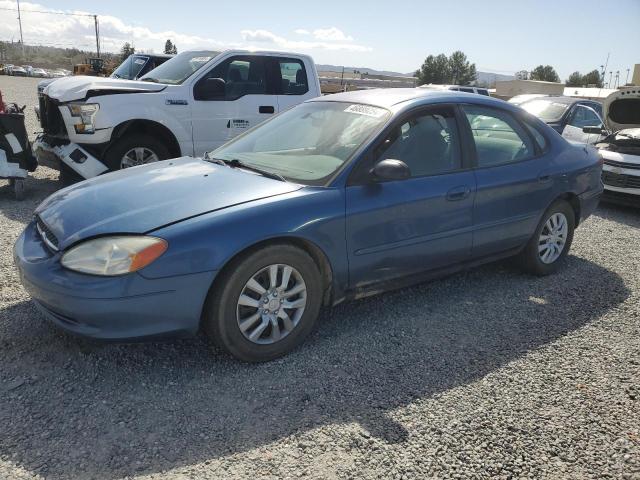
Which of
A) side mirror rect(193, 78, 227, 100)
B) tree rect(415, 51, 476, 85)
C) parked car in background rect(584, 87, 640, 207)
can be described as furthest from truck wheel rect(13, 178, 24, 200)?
tree rect(415, 51, 476, 85)

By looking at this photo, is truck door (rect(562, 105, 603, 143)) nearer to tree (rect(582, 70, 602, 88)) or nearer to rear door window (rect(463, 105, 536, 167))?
rear door window (rect(463, 105, 536, 167))

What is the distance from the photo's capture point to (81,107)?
6.29 meters

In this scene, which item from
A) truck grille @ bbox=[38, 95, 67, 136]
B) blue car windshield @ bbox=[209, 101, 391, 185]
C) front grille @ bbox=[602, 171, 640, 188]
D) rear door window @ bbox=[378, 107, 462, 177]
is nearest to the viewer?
blue car windshield @ bbox=[209, 101, 391, 185]

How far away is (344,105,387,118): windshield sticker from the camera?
3.66 meters

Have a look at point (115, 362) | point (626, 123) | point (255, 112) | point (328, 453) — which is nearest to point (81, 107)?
point (255, 112)

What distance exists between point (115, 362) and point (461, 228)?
2487 millimetres

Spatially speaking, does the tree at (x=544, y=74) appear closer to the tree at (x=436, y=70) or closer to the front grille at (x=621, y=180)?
the tree at (x=436, y=70)

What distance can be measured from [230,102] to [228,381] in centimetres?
502

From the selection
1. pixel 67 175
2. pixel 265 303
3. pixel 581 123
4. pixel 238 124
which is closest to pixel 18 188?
pixel 67 175

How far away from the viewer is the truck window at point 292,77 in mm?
7598

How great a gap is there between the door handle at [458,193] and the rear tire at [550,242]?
106 centimetres

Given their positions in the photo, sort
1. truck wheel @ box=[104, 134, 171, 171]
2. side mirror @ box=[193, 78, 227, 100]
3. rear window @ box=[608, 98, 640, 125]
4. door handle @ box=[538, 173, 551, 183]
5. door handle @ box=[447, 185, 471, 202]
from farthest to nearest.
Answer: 1. rear window @ box=[608, 98, 640, 125]
2. side mirror @ box=[193, 78, 227, 100]
3. truck wheel @ box=[104, 134, 171, 171]
4. door handle @ box=[538, 173, 551, 183]
5. door handle @ box=[447, 185, 471, 202]

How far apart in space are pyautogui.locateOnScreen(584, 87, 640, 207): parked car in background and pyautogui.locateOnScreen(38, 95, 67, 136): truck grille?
7.58 m

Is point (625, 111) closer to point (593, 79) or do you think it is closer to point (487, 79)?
point (593, 79)
